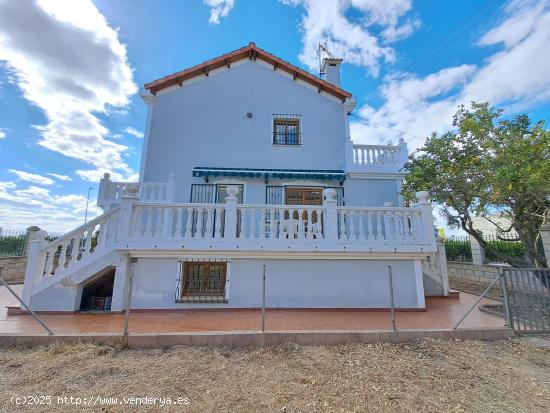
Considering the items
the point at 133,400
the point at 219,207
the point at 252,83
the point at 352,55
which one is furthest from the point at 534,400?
the point at 352,55

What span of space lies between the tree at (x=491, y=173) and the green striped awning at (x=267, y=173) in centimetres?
320

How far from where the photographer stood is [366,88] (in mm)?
15508

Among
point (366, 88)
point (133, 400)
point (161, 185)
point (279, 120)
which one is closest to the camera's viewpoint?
point (133, 400)

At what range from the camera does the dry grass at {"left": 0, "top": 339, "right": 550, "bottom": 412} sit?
3613 millimetres

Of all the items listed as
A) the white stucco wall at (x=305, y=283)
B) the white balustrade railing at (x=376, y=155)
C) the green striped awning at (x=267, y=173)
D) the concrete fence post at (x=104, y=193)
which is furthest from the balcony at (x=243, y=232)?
the white balustrade railing at (x=376, y=155)

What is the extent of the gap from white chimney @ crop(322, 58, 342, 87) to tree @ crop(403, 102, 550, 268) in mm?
7261

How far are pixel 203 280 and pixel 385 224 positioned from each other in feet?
21.5

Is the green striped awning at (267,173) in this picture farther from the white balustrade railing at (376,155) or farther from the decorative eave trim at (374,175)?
the white balustrade railing at (376,155)

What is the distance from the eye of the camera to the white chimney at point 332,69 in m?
15.2

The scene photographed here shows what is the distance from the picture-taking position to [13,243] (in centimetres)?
1504

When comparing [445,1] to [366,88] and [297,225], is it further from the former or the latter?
[297,225]

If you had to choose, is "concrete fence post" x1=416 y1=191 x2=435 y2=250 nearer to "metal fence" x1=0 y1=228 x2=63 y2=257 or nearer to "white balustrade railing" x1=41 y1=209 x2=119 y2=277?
"white balustrade railing" x1=41 y1=209 x2=119 y2=277

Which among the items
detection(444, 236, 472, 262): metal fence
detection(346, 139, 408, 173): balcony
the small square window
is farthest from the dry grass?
detection(444, 236, 472, 262): metal fence

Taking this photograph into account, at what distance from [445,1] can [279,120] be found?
9.07 metres
